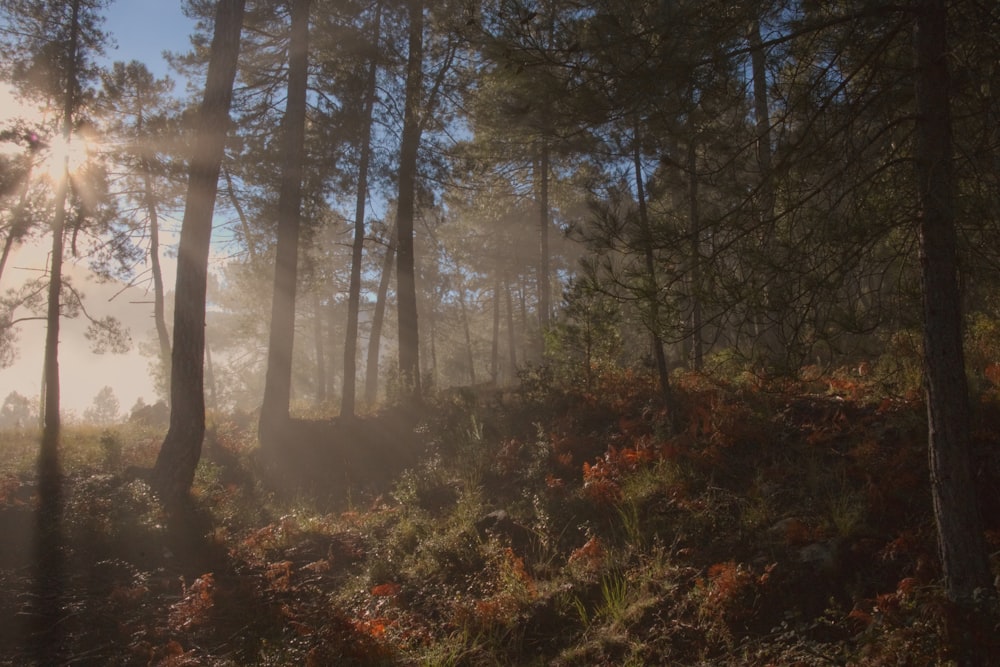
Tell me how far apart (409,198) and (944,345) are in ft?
44.6

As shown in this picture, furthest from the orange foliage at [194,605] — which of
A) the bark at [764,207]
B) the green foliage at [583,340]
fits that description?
the green foliage at [583,340]

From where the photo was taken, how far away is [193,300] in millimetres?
9266

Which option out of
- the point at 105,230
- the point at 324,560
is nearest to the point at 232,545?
the point at 324,560

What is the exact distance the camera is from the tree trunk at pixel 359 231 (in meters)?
14.7

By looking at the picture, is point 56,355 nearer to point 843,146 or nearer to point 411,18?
point 411,18

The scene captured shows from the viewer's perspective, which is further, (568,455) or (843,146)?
(568,455)

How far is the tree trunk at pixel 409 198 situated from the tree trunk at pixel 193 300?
20.4 ft

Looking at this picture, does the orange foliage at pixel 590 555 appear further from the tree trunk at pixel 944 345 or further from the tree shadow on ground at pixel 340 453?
the tree shadow on ground at pixel 340 453

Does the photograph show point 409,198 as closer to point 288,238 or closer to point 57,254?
point 288,238

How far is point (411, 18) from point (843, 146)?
43.5 feet

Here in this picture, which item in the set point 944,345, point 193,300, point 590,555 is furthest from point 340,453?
point 944,345

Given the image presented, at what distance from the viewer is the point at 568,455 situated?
874cm

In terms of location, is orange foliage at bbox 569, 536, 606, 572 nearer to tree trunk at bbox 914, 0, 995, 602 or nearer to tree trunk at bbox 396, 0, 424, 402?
tree trunk at bbox 914, 0, 995, 602

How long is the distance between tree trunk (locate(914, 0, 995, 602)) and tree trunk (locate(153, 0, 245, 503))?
8.98m
